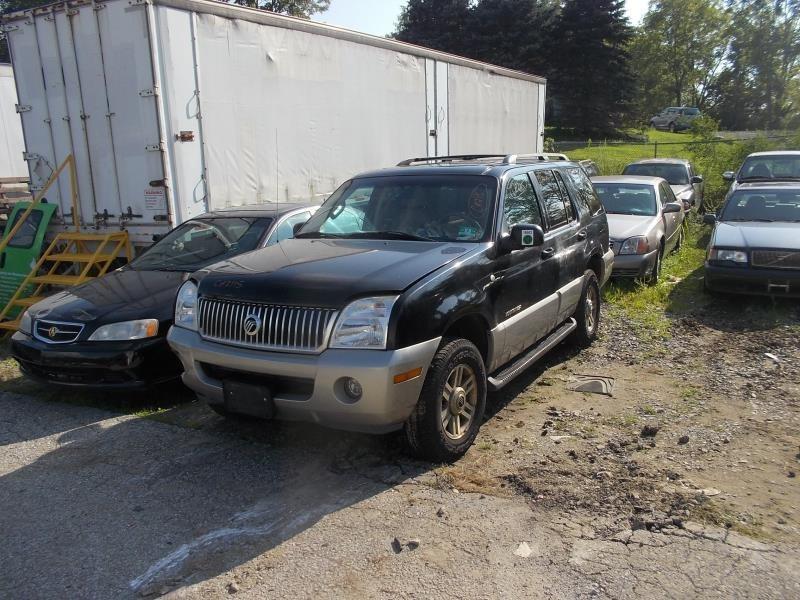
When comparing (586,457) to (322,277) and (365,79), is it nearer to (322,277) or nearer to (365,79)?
(322,277)

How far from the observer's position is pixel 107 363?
5223mm

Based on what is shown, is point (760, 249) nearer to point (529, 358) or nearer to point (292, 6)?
point (529, 358)

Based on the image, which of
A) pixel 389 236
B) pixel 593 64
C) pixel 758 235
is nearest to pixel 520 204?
pixel 389 236

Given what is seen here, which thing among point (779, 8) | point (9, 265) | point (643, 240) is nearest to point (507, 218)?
point (643, 240)

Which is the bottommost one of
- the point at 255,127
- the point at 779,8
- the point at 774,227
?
the point at 774,227

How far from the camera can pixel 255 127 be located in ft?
28.2

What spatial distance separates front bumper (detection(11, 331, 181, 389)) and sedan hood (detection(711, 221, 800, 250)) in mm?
6563

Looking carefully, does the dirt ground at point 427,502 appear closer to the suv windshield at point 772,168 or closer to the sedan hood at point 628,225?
the sedan hood at point 628,225

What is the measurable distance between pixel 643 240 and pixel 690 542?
6284mm

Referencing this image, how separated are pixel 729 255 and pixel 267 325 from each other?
6.21 m

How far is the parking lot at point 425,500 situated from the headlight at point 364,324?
3.11 ft

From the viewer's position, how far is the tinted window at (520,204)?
15.9 ft

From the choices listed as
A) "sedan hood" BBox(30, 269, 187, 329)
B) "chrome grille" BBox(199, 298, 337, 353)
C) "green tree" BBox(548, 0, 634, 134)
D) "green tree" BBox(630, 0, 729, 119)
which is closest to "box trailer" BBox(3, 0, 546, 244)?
"sedan hood" BBox(30, 269, 187, 329)

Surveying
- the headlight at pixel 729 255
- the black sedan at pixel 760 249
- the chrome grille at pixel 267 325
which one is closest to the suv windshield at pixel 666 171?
the black sedan at pixel 760 249
